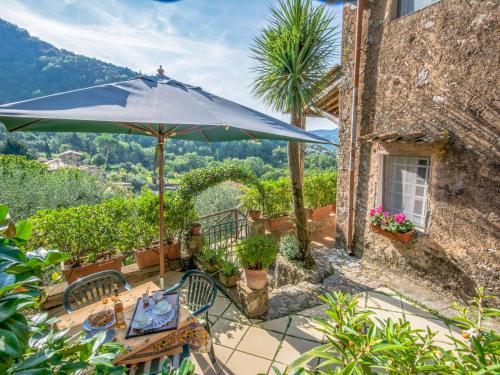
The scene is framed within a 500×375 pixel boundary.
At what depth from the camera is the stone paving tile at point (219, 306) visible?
3416mm

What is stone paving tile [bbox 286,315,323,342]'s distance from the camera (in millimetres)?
2945

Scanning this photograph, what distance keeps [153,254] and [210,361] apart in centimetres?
232

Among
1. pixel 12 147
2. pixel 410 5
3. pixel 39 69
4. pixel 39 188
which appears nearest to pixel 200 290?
pixel 410 5

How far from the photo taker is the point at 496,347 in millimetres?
1195

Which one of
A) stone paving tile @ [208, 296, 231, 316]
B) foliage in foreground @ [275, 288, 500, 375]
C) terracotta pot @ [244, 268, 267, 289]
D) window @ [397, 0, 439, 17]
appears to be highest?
window @ [397, 0, 439, 17]

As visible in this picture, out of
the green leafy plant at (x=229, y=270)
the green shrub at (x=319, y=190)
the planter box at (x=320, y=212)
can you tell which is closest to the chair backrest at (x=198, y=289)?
the green leafy plant at (x=229, y=270)

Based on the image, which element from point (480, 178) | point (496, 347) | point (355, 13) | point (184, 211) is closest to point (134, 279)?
point (184, 211)

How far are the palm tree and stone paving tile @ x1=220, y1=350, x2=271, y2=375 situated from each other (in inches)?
90.1

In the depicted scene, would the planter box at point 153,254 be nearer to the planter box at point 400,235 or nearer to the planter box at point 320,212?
the planter box at point 400,235

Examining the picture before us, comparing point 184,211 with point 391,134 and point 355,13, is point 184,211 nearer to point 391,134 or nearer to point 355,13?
point 391,134

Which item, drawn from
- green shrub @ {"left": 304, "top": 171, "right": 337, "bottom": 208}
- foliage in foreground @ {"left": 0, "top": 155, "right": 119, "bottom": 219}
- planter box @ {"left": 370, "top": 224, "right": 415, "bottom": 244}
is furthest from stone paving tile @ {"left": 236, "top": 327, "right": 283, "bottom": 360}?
foliage in foreground @ {"left": 0, "top": 155, "right": 119, "bottom": 219}

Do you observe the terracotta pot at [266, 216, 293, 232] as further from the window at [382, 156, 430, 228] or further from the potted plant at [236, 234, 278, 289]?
the potted plant at [236, 234, 278, 289]

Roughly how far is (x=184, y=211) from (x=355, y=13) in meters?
5.15

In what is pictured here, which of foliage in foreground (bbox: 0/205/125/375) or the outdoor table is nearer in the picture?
foliage in foreground (bbox: 0/205/125/375)
